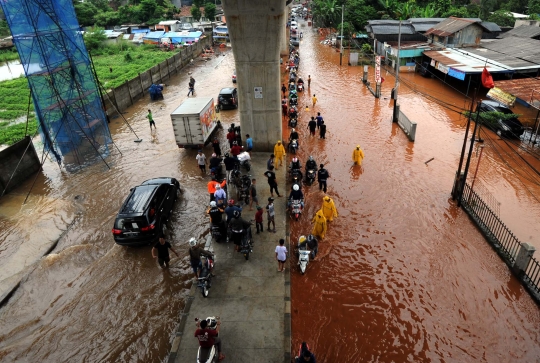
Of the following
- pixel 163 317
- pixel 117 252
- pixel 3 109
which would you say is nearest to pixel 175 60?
pixel 3 109

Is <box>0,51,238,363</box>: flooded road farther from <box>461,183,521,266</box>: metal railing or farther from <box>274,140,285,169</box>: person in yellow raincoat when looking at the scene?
<box>461,183,521,266</box>: metal railing

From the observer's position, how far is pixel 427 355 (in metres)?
7.47

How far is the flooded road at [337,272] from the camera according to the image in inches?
309

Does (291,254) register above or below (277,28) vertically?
below

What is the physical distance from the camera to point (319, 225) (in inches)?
423

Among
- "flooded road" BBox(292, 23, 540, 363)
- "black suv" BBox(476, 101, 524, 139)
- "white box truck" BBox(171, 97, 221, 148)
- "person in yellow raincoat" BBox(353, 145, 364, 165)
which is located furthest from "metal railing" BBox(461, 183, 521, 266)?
"white box truck" BBox(171, 97, 221, 148)

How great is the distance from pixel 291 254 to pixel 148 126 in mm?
16021

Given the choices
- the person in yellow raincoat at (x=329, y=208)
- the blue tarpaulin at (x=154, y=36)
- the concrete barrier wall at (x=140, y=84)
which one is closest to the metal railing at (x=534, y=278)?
the person in yellow raincoat at (x=329, y=208)

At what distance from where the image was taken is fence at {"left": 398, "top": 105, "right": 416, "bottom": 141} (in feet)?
60.5

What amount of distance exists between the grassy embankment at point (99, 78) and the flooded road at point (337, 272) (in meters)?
7.31

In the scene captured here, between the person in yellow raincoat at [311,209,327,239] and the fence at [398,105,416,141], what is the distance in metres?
10.4

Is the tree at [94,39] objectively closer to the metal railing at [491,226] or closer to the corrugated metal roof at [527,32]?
the corrugated metal roof at [527,32]

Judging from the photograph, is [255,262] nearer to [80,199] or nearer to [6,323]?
[6,323]

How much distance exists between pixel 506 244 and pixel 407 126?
10.2m
